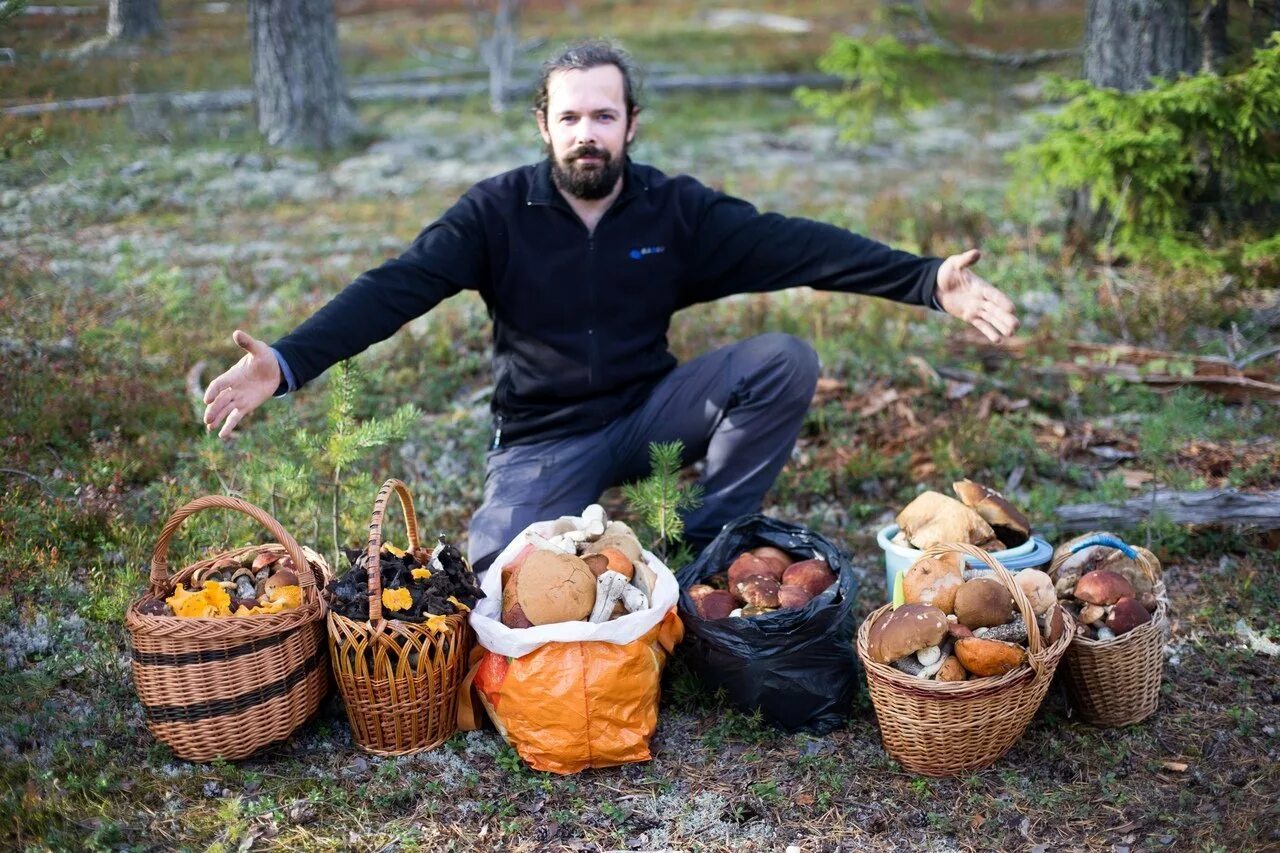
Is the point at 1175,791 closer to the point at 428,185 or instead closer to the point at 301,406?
the point at 301,406

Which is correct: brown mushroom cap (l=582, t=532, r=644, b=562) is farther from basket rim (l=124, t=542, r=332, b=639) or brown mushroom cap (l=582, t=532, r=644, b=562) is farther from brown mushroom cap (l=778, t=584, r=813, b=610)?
basket rim (l=124, t=542, r=332, b=639)

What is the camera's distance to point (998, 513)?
4.18 meters

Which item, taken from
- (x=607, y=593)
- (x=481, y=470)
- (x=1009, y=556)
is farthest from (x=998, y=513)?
(x=481, y=470)

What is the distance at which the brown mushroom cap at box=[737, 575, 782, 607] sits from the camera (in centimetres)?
390

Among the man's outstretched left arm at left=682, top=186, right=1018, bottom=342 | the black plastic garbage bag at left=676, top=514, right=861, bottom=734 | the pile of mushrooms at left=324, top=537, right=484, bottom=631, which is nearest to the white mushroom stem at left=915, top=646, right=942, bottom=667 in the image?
the black plastic garbage bag at left=676, top=514, right=861, bottom=734

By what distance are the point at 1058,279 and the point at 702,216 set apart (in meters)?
3.95

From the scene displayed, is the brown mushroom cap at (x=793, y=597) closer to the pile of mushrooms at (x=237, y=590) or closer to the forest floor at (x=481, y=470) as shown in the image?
the forest floor at (x=481, y=470)

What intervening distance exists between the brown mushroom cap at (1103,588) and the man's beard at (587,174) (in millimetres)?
2495

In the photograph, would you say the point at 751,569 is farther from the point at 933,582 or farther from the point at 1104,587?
the point at 1104,587

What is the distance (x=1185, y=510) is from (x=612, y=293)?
2.83m

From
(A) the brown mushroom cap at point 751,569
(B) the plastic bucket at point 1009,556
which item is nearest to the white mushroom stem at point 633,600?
(A) the brown mushroom cap at point 751,569

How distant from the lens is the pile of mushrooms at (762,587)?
3891 mm

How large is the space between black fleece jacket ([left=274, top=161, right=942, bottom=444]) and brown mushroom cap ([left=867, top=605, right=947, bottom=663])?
4.94 feet

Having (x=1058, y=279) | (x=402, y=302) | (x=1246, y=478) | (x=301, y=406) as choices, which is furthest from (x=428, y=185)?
(x=1246, y=478)
